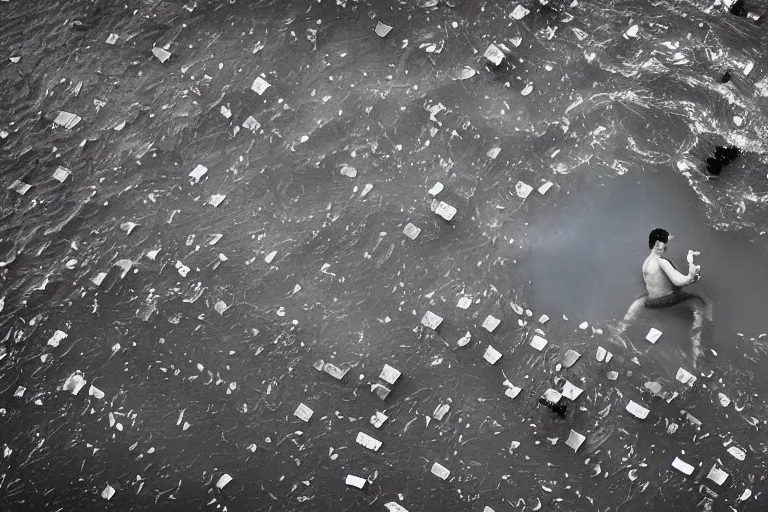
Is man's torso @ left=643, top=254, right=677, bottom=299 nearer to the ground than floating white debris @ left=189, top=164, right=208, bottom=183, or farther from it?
nearer to the ground

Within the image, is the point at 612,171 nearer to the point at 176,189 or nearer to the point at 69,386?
the point at 176,189

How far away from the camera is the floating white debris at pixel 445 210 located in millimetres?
5434

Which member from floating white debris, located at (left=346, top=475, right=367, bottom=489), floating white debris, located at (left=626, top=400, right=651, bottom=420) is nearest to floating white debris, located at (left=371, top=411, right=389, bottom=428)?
floating white debris, located at (left=346, top=475, right=367, bottom=489)

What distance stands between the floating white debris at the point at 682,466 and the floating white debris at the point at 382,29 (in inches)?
135

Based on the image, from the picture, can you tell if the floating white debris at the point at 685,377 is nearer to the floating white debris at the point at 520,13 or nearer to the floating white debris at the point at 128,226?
the floating white debris at the point at 520,13

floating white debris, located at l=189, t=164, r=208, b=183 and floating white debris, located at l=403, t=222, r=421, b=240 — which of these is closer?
floating white debris, located at l=403, t=222, r=421, b=240

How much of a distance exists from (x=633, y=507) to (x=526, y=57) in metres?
3.04

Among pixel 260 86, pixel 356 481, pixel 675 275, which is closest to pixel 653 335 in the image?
pixel 675 275

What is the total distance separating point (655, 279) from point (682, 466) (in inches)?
44.1

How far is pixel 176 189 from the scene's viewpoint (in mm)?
5691

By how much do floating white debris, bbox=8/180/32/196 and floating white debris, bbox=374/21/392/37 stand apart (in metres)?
2.70

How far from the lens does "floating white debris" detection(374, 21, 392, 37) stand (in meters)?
5.89

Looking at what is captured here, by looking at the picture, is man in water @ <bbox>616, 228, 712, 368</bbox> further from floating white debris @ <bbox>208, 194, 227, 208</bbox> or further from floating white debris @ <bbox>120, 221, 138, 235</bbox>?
floating white debris @ <bbox>120, 221, 138, 235</bbox>

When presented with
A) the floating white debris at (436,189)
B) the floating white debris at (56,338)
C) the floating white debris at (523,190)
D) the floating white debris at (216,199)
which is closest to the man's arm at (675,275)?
the floating white debris at (523,190)
